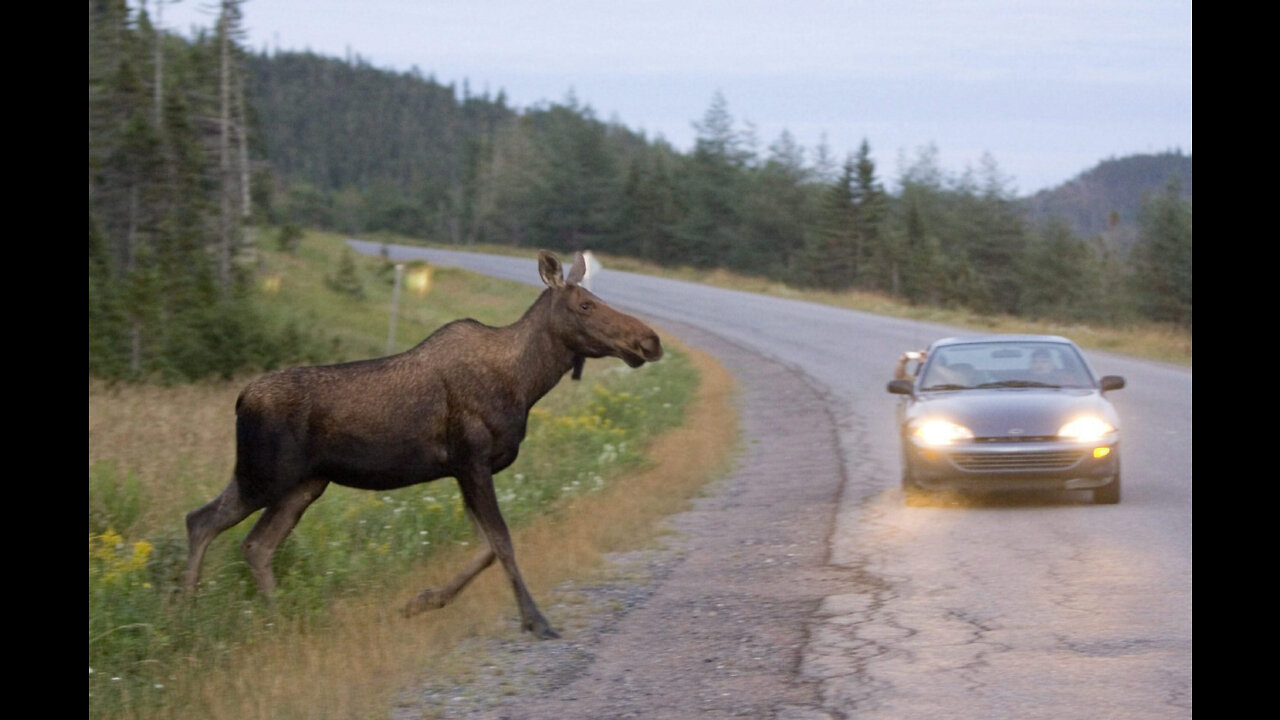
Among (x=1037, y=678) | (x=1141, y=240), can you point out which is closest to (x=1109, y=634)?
(x=1037, y=678)

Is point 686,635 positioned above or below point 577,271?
below

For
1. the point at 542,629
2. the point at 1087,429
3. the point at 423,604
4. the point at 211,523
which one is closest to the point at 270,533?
the point at 211,523

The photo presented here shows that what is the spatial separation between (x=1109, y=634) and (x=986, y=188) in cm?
10683

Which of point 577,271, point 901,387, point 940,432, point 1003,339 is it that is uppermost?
point 577,271

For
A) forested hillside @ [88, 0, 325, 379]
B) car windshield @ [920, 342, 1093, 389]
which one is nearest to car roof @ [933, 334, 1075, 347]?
car windshield @ [920, 342, 1093, 389]

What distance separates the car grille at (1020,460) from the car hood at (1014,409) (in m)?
0.18

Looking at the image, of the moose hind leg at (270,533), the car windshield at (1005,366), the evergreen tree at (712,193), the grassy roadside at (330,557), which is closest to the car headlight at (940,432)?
the car windshield at (1005,366)

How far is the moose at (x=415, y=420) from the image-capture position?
23.0 ft

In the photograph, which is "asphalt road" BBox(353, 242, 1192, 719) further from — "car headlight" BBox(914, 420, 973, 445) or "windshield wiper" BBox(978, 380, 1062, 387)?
"windshield wiper" BBox(978, 380, 1062, 387)

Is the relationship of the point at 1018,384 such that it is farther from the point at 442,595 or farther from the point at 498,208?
the point at 498,208

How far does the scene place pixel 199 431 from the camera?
646 inches

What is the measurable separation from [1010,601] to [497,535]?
310cm

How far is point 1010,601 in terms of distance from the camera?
303 inches
